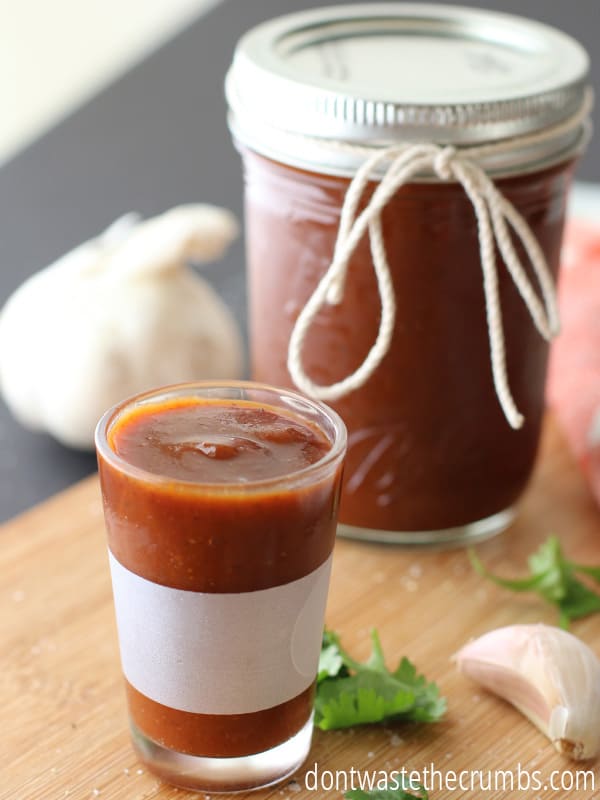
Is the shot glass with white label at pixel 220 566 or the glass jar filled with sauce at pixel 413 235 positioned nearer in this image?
the shot glass with white label at pixel 220 566

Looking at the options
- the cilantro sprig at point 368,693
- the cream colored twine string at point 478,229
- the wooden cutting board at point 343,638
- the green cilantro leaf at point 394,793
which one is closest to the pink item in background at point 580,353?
the wooden cutting board at point 343,638

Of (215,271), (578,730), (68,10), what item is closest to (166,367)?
(215,271)

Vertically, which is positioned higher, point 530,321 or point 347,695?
point 530,321

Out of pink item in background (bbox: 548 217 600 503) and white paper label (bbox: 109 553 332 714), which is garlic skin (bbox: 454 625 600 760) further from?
pink item in background (bbox: 548 217 600 503)

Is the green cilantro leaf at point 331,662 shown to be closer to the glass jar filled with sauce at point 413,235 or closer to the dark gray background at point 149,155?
the glass jar filled with sauce at point 413,235

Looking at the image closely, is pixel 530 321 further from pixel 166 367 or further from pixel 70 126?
pixel 70 126

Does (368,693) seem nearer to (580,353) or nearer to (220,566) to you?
(220,566)

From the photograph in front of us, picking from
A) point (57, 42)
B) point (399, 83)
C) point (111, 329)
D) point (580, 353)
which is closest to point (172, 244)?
point (111, 329)
